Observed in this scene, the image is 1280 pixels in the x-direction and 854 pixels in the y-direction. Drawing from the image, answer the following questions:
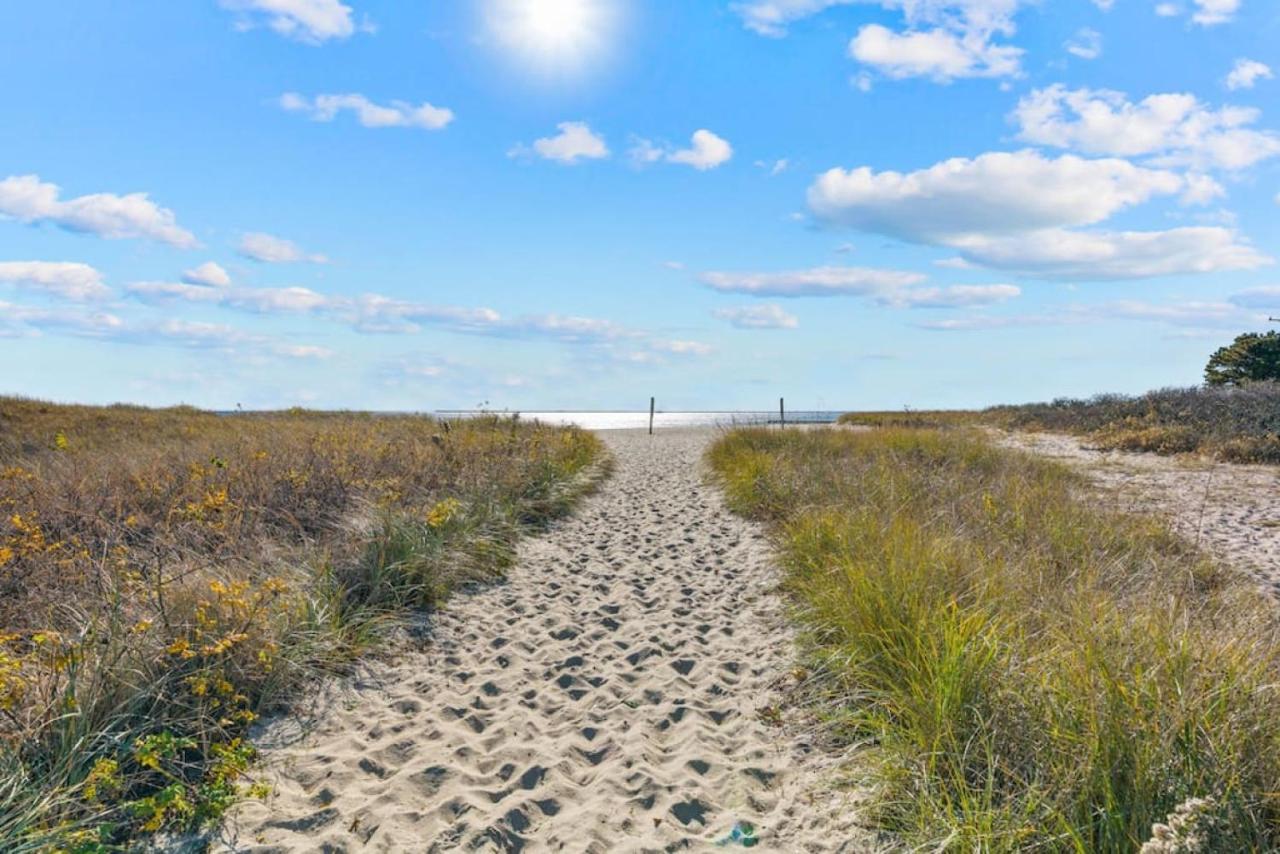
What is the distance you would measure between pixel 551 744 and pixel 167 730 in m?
2.11

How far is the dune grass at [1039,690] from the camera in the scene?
3.13m

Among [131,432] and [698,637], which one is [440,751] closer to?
[698,637]

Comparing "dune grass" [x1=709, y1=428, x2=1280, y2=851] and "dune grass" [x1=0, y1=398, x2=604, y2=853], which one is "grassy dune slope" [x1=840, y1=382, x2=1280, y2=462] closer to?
"dune grass" [x1=709, y1=428, x2=1280, y2=851]

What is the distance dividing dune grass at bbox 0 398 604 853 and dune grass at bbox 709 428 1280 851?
345 cm

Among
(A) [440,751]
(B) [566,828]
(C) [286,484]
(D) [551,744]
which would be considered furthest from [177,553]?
(B) [566,828]

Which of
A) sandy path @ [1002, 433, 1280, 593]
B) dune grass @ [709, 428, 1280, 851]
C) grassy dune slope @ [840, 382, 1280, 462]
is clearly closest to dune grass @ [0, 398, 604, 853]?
dune grass @ [709, 428, 1280, 851]

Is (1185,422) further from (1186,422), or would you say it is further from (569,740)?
(569,740)

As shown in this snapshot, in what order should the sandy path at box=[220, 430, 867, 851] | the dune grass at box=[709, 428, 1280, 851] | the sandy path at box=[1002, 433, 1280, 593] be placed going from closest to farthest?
the dune grass at box=[709, 428, 1280, 851] → the sandy path at box=[220, 430, 867, 851] → the sandy path at box=[1002, 433, 1280, 593]

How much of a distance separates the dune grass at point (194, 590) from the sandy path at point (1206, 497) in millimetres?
7099

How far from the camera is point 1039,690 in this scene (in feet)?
12.4

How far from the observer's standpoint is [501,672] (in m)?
6.10

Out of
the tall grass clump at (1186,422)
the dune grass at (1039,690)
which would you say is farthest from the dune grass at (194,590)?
the tall grass clump at (1186,422)

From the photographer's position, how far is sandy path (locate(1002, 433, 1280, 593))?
31.4 feet

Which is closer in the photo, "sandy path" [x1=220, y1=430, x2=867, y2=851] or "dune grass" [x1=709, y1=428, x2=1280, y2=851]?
"dune grass" [x1=709, y1=428, x2=1280, y2=851]
